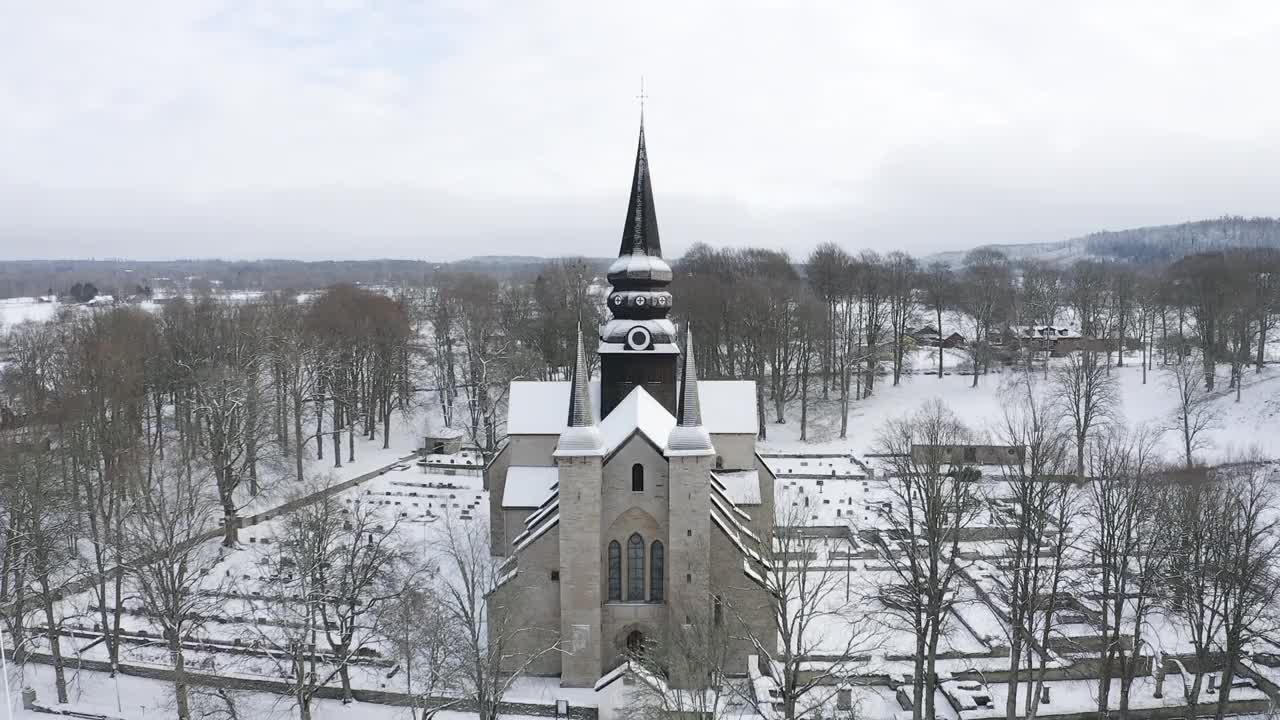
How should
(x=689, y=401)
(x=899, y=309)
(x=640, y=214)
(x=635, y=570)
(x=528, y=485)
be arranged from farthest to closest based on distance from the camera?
(x=899, y=309) < (x=528, y=485) < (x=640, y=214) < (x=635, y=570) < (x=689, y=401)

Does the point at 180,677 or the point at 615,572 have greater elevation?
the point at 615,572

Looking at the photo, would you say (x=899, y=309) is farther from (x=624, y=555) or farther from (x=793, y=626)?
(x=793, y=626)

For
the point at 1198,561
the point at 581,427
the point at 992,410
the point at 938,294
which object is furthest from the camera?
the point at 938,294

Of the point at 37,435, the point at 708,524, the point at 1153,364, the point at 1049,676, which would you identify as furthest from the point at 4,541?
the point at 1153,364

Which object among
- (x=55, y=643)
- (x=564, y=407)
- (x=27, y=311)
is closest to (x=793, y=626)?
(x=564, y=407)

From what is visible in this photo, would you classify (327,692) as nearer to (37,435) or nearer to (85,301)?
(37,435)
